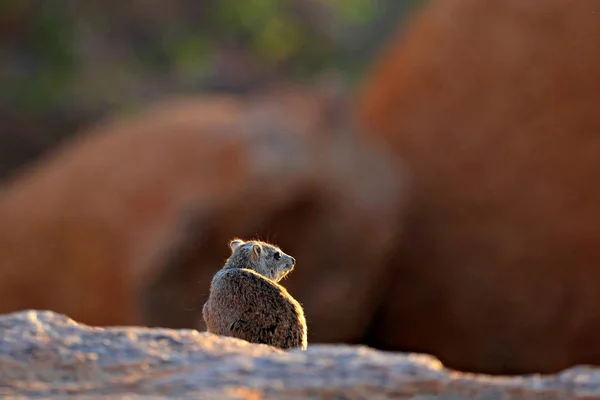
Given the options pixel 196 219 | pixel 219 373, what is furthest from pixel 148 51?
pixel 219 373

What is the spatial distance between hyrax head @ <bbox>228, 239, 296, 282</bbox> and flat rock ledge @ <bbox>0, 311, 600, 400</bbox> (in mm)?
1706

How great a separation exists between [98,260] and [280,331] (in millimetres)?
7603

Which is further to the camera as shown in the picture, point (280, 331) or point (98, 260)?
point (98, 260)

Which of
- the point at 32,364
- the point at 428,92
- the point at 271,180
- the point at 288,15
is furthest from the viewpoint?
the point at 288,15

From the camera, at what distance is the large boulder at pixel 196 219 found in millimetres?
10570

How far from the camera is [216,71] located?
2075 centimetres

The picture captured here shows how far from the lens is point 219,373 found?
9.14 feet

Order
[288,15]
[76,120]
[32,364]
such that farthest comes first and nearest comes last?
[288,15] → [76,120] → [32,364]

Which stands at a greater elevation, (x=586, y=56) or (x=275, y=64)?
(x=275, y=64)

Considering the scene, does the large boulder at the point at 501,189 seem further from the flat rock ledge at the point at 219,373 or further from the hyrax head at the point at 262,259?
the flat rock ledge at the point at 219,373

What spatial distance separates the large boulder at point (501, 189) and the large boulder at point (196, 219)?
66 cm

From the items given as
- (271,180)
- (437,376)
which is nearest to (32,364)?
(437,376)

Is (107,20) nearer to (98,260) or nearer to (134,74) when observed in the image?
(134,74)

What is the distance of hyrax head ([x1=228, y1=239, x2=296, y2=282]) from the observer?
4.88 meters
